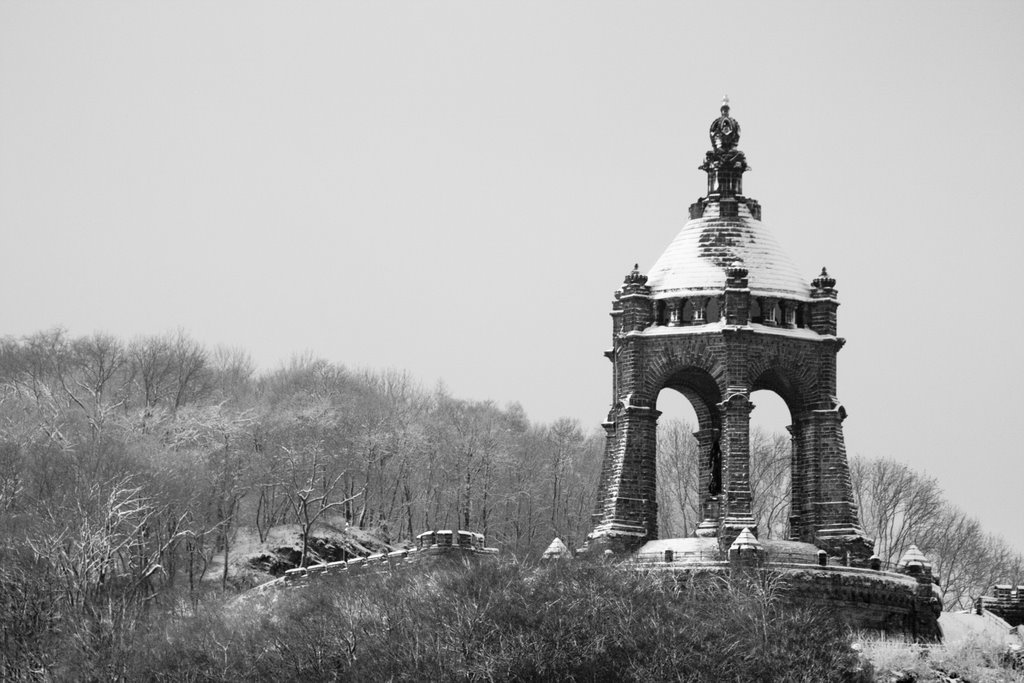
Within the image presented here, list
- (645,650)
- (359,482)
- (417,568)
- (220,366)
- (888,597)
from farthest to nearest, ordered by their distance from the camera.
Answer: (220,366) < (359,482) < (417,568) < (888,597) < (645,650)

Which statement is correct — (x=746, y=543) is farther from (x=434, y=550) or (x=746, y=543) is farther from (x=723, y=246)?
(x=434, y=550)

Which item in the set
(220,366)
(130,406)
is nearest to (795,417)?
(130,406)

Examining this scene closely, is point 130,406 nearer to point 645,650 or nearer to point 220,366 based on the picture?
point 220,366

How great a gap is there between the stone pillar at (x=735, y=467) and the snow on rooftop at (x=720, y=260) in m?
3.81

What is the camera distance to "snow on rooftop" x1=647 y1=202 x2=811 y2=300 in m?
73.4

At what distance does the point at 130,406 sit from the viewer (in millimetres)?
123000

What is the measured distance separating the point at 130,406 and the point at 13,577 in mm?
43836

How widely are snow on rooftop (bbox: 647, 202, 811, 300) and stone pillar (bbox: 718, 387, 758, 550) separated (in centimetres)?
381

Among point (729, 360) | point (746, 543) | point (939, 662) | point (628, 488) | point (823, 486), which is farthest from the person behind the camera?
point (823, 486)

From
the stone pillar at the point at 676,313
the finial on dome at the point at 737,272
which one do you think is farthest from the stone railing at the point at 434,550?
the finial on dome at the point at 737,272

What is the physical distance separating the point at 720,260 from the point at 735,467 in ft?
23.4

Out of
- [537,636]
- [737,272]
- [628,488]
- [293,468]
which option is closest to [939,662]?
[537,636]

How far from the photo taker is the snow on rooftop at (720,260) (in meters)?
73.4

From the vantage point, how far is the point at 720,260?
242ft
